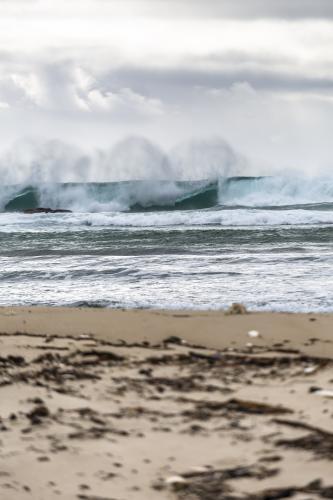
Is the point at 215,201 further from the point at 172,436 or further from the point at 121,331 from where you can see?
the point at 172,436

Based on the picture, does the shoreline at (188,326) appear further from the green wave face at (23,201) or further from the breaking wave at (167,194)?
the green wave face at (23,201)

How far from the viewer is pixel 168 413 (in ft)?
10.8

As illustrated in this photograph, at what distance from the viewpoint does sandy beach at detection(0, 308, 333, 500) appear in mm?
2631

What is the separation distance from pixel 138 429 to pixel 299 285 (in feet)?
16.4

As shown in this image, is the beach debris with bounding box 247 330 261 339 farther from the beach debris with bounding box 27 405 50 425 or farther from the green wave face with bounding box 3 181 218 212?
the green wave face with bounding box 3 181 218 212

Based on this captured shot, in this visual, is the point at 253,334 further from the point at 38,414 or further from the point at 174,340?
the point at 38,414

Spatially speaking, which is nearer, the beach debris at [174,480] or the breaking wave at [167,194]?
the beach debris at [174,480]

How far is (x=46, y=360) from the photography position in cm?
421

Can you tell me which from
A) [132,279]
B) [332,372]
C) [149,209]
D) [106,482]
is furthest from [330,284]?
[149,209]

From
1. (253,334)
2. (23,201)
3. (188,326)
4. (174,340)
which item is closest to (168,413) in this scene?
(174,340)

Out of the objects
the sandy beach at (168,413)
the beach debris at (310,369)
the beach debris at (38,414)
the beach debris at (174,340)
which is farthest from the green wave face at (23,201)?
the beach debris at (38,414)

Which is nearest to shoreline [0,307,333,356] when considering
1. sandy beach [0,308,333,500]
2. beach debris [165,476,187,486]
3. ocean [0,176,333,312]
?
sandy beach [0,308,333,500]

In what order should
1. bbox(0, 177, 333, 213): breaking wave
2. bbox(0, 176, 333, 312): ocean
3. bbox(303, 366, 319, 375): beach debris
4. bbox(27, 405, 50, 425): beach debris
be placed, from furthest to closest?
bbox(0, 177, 333, 213): breaking wave
bbox(0, 176, 333, 312): ocean
bbox(303, 366, 319, 375): beach debris
bbox(27, 405, 50, 425): beach debris

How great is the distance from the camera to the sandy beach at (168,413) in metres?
2.63
